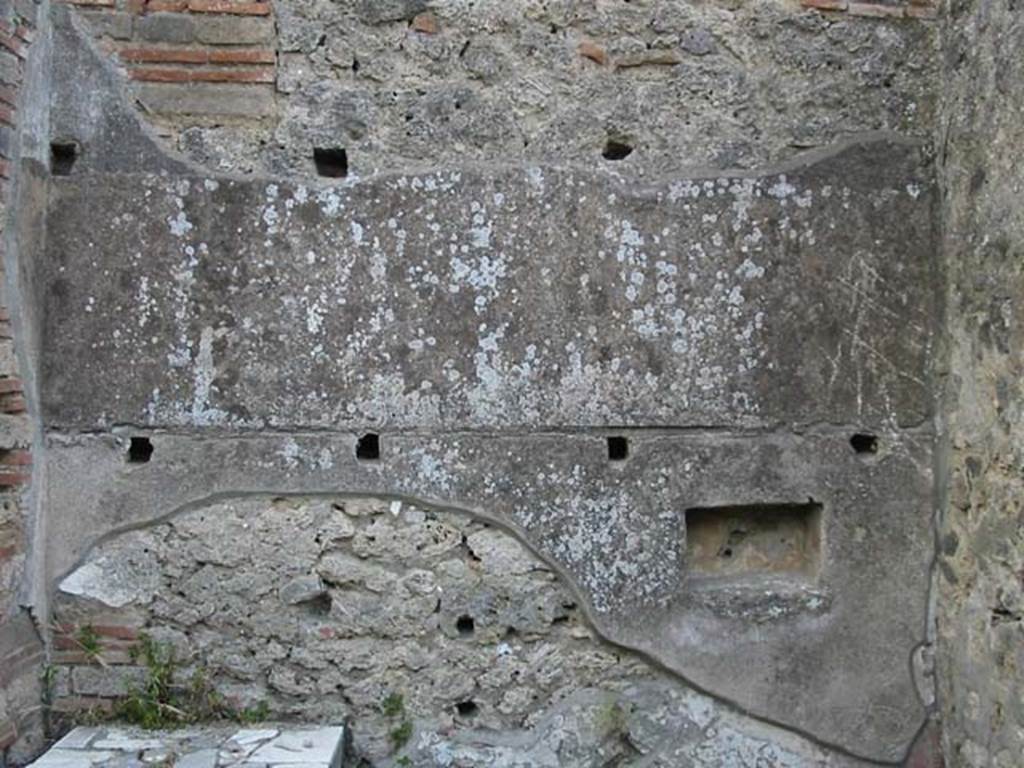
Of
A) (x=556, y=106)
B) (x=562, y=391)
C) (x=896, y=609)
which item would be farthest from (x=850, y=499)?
(x=556, y=106)

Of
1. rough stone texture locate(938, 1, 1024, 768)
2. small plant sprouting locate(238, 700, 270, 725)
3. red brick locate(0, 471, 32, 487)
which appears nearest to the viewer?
rough stone texture locate(938, 1, 1024, 768)

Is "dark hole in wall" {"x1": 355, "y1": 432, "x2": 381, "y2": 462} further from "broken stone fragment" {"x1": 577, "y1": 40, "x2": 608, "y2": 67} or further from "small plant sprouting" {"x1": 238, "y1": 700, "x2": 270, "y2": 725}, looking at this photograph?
"broken stone fragment" {"x1": 577, "y1": 40, "x2": 608, "y2": 67}

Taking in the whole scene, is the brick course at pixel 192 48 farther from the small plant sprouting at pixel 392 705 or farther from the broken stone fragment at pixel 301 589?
the small plant sprouting at pixel 392 705

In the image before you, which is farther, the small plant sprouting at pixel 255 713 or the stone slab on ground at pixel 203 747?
the small plant sprouting at pixel 255 713

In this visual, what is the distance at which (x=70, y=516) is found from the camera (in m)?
2.88

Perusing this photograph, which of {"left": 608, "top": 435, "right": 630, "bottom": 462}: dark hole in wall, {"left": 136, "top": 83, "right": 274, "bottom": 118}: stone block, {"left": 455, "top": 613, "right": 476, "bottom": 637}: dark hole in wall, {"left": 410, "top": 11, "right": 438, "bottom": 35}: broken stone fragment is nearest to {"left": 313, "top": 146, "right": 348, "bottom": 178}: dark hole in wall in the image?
{"left": 136, "top": 83, "right": 274, "bottom": 118}: stone block

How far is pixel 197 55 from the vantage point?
115 inches

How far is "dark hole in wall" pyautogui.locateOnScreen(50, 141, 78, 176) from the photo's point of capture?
9.59 ft

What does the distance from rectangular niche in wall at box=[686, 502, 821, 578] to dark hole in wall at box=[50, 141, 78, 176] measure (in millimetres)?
2121

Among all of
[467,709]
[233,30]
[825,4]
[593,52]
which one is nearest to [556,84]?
[593,52]

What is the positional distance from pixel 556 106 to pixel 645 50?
1.06 feet

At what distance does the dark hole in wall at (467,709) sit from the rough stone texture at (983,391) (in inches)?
54.1

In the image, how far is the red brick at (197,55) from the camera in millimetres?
2918

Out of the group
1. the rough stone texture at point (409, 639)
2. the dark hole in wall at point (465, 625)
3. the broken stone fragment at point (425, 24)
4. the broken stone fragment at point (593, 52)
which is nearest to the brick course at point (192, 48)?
the broken stone fragment at point (425, 24)
